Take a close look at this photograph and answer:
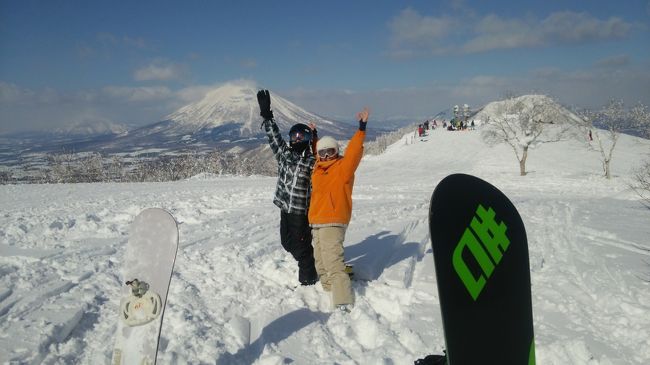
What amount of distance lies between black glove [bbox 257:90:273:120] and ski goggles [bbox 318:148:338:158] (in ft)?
3.76

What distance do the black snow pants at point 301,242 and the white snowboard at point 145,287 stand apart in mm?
1899

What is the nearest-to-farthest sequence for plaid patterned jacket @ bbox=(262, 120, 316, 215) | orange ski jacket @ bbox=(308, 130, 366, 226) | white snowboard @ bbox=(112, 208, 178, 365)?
white snowboard @ bbox=(112, 208, 178, 365), orange ski jacket @ bbox=(308, 130, 366, 226), plaid patterned jacket @ bbox=(262, 120, 316, 215)

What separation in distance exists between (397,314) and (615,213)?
10.5m

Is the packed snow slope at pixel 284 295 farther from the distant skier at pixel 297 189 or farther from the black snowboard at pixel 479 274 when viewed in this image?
the black snowboard at pixel 479 274

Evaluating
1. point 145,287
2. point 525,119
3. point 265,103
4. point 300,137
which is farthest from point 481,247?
point 525,119

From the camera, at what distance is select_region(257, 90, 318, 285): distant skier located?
4.84 meters

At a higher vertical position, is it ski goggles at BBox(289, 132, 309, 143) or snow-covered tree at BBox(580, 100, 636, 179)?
snow-covered tree at BBox(580, 100, 636, 179)

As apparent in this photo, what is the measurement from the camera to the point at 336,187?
4.36 metres

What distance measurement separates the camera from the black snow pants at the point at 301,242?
488 centimetres

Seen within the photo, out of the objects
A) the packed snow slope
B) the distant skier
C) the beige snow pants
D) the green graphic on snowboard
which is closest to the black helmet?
the distant skier

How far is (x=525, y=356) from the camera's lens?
228 centimetres

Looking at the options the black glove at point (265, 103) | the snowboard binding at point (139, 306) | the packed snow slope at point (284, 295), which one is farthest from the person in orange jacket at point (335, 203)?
the snowboard binding at point (139, 306)

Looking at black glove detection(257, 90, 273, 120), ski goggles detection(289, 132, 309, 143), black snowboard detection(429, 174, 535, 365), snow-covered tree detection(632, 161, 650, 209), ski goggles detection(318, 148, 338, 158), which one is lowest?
snow-covered tree detection(632, 161, 650, 209)

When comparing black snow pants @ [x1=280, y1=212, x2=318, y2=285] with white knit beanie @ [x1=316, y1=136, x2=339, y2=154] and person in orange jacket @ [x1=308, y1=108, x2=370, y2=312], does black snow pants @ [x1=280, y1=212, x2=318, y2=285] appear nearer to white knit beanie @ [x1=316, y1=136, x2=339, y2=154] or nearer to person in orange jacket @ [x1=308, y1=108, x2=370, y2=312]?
person in orange jacket @ [x1=308, y1=108, x2=370, y2=312]
